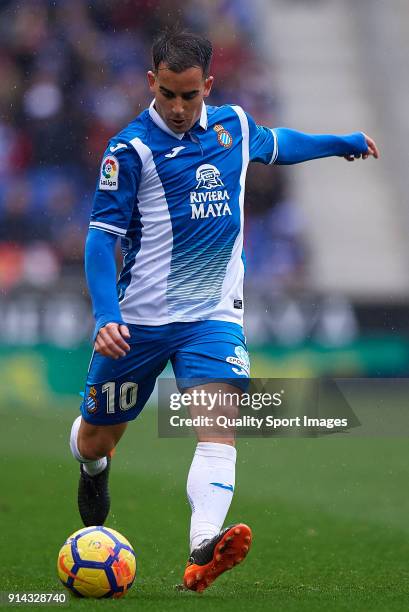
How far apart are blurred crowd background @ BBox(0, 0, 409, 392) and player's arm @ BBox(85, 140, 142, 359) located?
7.92m

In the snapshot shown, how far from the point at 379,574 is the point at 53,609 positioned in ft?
5.91

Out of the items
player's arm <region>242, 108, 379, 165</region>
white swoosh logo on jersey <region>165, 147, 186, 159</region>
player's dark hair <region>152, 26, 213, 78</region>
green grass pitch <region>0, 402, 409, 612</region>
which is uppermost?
player's dark hair <region>152, 26, 213, 78</region>

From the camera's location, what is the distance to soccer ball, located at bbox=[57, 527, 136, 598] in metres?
4.63

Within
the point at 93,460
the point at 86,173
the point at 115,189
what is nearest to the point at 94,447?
the point at 93,460

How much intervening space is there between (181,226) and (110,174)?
15.1 inches

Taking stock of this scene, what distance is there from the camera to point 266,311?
1319 centimetres

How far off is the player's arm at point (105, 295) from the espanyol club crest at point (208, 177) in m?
0.45

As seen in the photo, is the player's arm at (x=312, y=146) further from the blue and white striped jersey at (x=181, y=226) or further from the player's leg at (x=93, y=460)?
the player's leg at (x=93, y=460)

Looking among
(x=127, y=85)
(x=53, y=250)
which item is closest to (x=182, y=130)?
(x=53, y=250)

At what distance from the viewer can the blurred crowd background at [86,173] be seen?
1309cm

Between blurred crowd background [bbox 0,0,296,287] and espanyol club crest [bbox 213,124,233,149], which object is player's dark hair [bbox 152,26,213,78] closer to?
espanyol club crest [bbox 213,124,233,149]

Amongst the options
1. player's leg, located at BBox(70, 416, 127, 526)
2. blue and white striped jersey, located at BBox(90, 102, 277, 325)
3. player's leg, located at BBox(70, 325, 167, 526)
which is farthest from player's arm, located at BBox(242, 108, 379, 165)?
player's leg, located at BBox(70, 416, 127, 526)

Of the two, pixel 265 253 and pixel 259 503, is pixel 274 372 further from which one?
pixel 259 503

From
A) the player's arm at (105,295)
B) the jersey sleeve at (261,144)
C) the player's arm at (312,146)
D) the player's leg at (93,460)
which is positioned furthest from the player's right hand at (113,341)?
the player's arm at (312,146)
